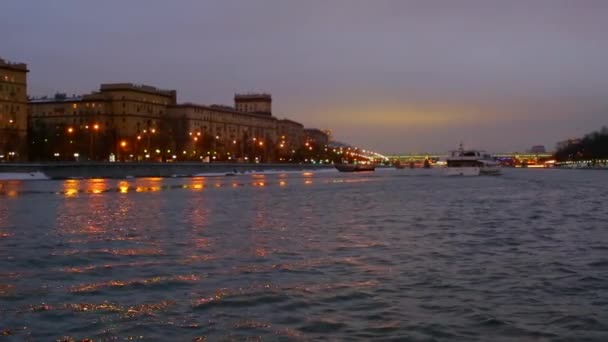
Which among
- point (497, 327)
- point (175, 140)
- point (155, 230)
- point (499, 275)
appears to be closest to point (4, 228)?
point (155, 230)

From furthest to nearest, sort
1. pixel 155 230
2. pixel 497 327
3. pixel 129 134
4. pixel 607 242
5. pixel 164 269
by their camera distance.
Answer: pixel 129 134
pixel 155 230
pixel 607 242
pixel 164 269
pixel 497 327

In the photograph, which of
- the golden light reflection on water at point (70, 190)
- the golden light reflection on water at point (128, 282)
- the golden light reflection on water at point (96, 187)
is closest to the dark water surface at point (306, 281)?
the golden light reflection on water at point (128, 282)

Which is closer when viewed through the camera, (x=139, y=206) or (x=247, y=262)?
(x=247, y=262)

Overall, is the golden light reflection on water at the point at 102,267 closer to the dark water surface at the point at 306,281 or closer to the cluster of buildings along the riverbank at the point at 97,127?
the dark water surface at the point at 306,281

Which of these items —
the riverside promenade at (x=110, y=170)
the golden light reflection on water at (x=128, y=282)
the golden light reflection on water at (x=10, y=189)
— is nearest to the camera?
the golden light reflection on water at (x=128, y=282)

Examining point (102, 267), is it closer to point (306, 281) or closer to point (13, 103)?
point (306, 281)

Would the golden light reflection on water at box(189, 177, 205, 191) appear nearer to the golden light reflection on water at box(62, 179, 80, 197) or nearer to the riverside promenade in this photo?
the golden light reflection on water at box(62, 179, 80, 197)

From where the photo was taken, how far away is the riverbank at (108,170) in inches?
3984

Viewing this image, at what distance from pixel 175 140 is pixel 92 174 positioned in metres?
70.0

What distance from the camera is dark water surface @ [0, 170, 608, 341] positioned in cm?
1136

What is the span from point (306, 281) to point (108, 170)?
105m

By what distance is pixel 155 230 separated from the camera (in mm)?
26625

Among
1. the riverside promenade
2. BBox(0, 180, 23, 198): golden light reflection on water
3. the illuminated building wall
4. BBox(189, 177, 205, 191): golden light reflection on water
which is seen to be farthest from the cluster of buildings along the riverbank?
BBox(0, 180, 23, 198): golden light reflection on water

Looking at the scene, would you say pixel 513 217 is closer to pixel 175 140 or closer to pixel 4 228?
pixel 4 228
